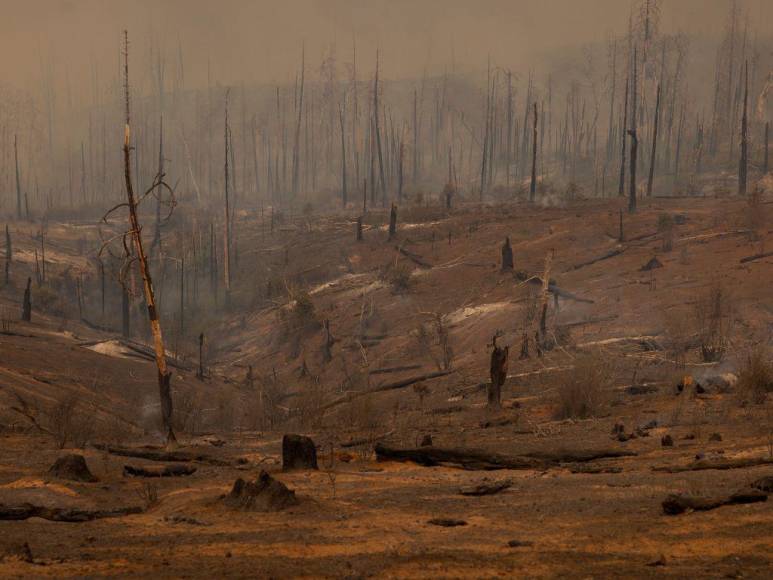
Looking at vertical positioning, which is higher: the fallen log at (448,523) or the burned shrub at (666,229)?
the burned shrub at (666,229)

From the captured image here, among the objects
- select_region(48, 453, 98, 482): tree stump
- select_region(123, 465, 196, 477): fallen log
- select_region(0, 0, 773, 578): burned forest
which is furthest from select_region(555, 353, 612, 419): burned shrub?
select_region(48, 453, 98, 482): tree stump

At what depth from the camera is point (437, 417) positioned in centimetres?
2112

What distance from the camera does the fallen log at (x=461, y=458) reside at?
12555 mm

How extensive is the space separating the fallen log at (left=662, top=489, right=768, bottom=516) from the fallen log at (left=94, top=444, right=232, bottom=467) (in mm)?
7049

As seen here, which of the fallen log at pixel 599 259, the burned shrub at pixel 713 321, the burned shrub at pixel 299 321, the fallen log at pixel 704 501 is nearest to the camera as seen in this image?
the fallen log at pixel 704 501

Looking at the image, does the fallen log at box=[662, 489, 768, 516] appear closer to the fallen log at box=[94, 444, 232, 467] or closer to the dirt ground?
the dirt ground

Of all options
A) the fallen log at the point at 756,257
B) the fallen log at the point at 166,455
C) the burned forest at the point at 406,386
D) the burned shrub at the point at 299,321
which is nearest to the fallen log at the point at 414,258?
the burned forest at the point at 406,386

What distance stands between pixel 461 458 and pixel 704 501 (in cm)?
448

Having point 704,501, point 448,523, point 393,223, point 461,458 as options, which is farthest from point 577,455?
point 393,223

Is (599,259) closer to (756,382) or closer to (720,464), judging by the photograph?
(756,382)

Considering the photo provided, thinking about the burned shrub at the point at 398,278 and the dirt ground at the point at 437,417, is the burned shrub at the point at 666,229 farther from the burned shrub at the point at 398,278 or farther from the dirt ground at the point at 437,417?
the burned shrub at the point at 398,278

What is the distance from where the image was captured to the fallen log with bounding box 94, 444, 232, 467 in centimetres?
Answer: 1430

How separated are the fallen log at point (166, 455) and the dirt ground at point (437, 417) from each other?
36 centimetres

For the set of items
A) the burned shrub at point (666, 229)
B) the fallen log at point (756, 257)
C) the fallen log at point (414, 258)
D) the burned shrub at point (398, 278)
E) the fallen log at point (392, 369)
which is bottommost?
the fallen log at point (392, 369)
